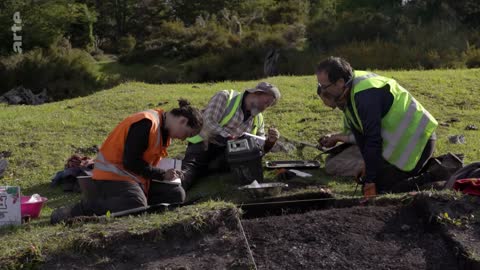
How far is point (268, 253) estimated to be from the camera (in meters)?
4.20

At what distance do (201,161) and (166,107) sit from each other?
4337mm

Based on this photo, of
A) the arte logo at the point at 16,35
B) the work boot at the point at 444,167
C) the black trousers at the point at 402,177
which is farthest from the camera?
the arte logo at the point at 16,35

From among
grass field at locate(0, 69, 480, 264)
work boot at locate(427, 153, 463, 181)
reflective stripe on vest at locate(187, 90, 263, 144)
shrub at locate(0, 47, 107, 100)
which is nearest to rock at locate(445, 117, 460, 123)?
grass field at locate(0, 69, 480, 264)

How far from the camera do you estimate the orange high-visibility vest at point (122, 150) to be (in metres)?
5.48

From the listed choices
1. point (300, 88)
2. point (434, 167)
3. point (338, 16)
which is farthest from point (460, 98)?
point (338, 16)

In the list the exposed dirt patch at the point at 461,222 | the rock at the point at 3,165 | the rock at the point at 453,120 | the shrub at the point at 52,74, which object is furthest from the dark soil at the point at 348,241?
the shrub at the point at 52,74

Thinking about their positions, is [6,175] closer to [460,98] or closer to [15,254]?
[15,254]

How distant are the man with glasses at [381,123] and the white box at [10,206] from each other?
9.34 ft

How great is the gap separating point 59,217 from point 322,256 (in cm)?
257

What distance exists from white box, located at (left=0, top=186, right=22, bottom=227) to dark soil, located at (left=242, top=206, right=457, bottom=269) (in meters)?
2.31

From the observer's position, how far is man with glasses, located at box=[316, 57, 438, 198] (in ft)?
18.1

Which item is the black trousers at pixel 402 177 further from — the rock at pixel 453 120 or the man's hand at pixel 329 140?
the rock at pixel 453 120

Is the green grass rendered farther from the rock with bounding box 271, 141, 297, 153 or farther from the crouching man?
the rock with bounding box 271, 141, 297, 153

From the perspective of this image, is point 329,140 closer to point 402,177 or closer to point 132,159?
point 402,177
